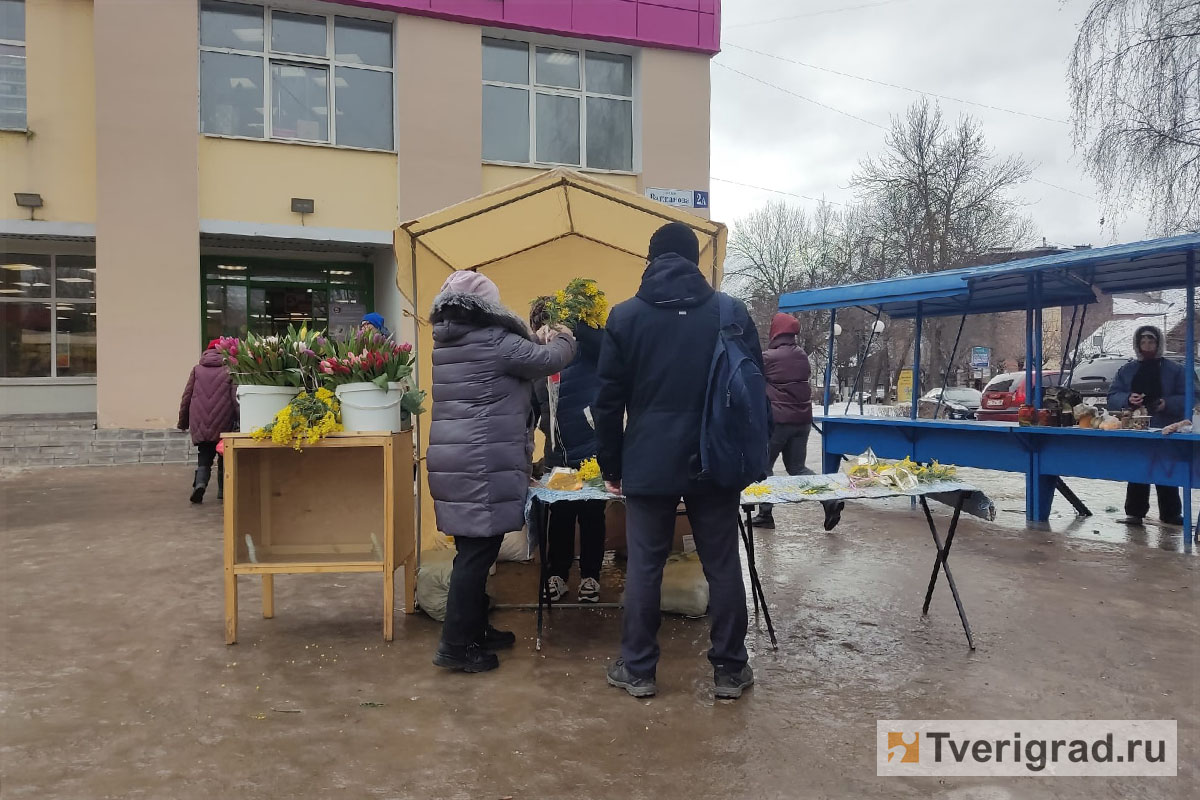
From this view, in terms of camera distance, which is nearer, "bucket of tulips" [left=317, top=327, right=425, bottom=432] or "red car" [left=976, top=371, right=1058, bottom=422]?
"bucket of tulips" [left=317, top=327, right=425, bottom=432]

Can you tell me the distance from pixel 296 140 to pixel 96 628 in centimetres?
1013

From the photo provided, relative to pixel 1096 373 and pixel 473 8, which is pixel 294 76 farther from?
pixel 1096 373

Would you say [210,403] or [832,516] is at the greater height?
[210,403]

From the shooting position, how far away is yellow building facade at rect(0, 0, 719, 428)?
39.9ft

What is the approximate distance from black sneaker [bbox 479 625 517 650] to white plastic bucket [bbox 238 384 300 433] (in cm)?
150

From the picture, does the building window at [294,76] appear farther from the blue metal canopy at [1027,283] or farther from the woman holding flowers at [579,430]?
the woman holding flowers at [579,430]

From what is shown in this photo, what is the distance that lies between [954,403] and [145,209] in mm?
19253

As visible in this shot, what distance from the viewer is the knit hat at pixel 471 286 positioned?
3797 millimetres

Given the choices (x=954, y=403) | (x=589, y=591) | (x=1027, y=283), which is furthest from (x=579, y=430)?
(x=954, y=403)

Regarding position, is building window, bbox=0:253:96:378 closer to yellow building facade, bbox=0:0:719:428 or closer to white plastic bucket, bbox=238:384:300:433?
yellow building facade, bbox=0:0:719:428

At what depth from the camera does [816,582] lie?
5598mm

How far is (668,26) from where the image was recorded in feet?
47.9

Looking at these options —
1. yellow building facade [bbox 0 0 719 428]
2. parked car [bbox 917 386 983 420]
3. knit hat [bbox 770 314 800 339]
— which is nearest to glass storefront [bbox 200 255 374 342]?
yellow building facade [bbox 0 0 719 428]

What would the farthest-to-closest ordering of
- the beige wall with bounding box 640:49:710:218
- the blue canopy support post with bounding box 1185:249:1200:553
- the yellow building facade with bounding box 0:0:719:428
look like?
the beige wall with bounding box 640:49:710:218 → the yellow building facade with bounding box 0:0:719:428 → the blue canopy support post with bounding box 1185:249:1200:553
